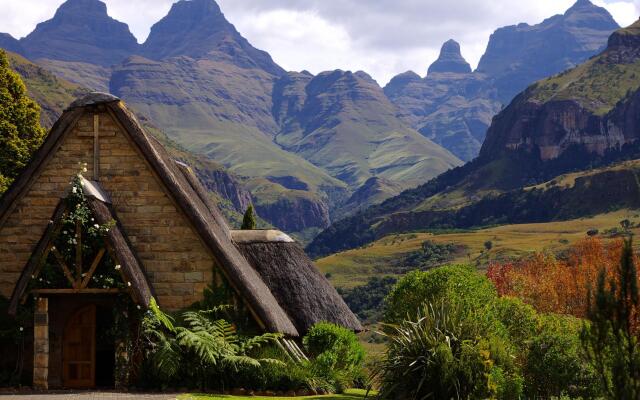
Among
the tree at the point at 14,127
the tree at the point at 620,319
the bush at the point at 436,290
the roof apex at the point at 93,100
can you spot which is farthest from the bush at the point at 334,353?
the tree at the point at 14,127

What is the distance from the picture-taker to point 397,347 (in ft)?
69.8

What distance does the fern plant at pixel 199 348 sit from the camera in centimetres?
2208

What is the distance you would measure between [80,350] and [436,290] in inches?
435

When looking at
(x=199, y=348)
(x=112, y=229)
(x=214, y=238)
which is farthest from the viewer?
(x=214, y=238)

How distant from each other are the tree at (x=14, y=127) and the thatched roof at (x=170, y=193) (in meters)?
10.5

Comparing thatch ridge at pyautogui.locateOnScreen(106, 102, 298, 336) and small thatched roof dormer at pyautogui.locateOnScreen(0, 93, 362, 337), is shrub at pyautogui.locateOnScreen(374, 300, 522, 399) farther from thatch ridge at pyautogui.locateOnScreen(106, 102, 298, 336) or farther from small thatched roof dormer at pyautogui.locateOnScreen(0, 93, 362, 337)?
small thatched roof dormer at pyautogui.locateOnScreen(0, 93, 362, 337)

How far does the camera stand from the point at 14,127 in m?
35.5

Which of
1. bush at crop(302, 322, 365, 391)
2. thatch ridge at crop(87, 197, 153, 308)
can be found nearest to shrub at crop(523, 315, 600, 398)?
bush at crop(302, 322, 365, 391)

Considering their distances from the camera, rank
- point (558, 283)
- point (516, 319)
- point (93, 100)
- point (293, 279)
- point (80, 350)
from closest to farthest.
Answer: point (80, 350) → point (93, 100) → point (293, 279) → point (516, 319) → point (558, 283)

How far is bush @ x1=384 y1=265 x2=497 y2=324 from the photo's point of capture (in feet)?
84.8

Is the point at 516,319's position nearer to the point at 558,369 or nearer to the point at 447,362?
the point at 558,369

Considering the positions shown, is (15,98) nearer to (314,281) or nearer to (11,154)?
(11,154)

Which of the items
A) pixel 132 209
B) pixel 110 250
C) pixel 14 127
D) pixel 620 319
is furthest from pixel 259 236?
pixel 620 319

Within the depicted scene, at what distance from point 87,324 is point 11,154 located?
14520mm
